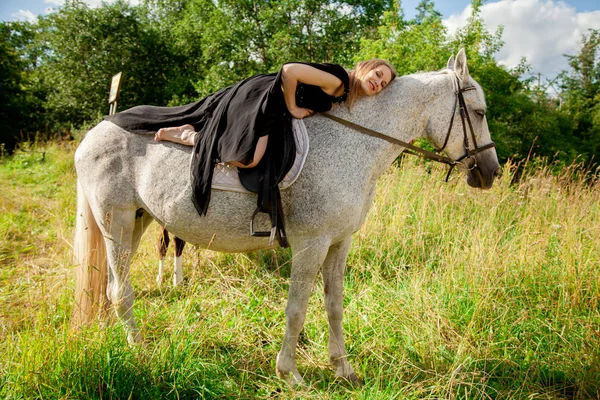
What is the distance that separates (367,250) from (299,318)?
2080 mm

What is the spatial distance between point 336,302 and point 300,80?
5.07 ft

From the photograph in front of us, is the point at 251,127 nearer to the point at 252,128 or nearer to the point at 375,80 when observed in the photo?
the point at 252,128

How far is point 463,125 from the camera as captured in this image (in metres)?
2.31

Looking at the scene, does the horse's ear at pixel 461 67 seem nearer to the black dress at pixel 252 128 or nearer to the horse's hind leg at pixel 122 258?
the black dress at pixel 252 128

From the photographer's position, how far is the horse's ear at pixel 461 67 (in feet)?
7.41

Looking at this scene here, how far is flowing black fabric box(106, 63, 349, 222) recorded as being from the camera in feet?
6.98

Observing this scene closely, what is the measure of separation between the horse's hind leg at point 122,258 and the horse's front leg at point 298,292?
102cm

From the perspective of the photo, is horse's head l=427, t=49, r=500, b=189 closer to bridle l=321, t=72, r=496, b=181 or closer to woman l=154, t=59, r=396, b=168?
bridle l=321, t=72, r=496, b=181

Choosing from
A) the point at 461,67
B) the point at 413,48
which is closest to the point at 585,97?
the point at 413,48

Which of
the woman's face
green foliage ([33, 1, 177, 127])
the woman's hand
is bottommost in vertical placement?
the woman's hand

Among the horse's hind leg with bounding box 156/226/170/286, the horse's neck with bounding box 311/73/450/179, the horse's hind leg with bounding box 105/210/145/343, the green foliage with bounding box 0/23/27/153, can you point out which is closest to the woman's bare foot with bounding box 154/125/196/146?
the horse's hind leg with bounding box 105/210/145/343

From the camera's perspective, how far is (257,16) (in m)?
14.0

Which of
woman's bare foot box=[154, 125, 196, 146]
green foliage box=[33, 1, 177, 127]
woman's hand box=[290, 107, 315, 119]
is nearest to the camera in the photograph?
woman's hand box=[290, 107, 315, 119]

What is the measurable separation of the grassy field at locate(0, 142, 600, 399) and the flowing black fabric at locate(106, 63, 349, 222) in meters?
0.86
